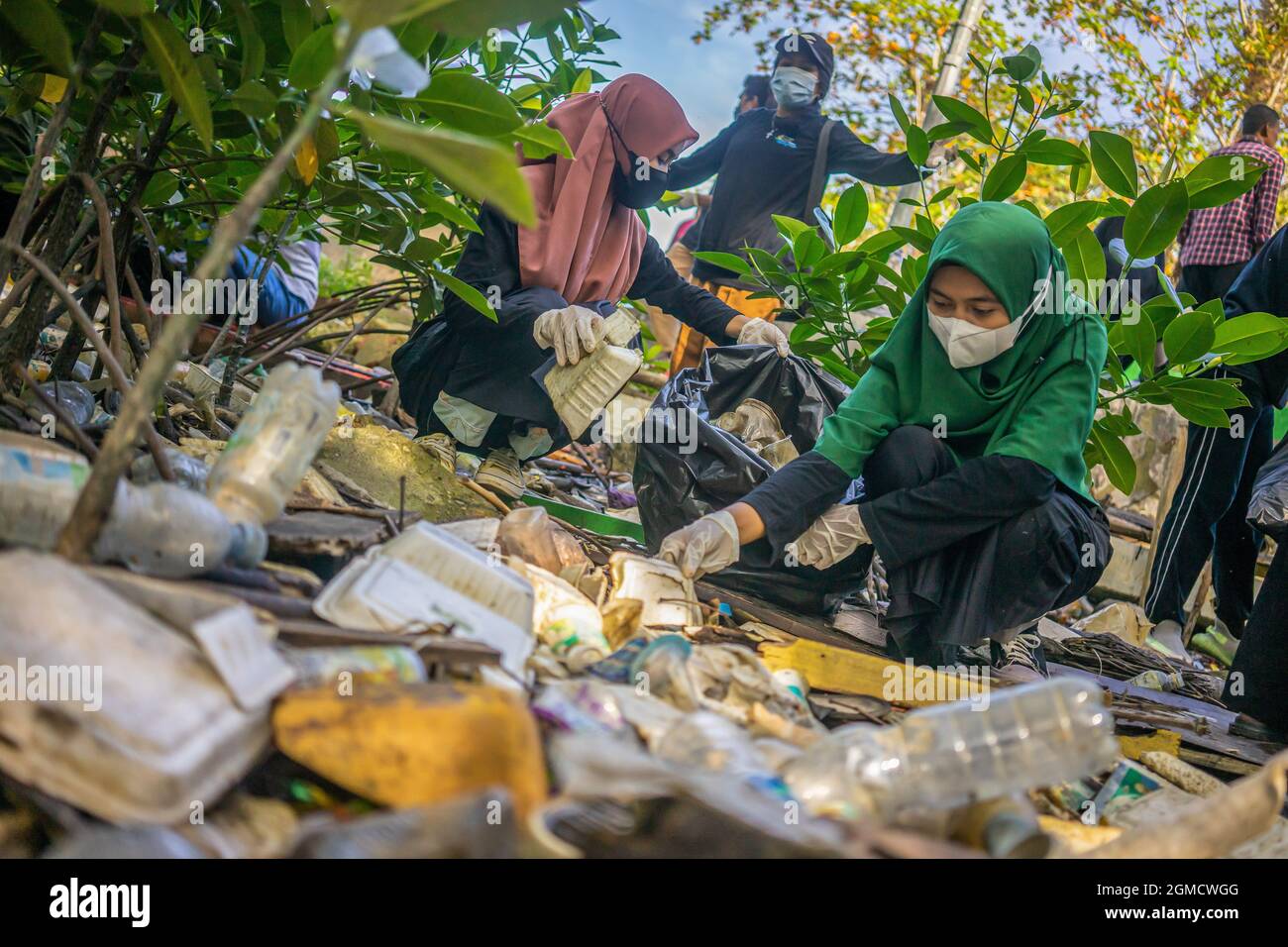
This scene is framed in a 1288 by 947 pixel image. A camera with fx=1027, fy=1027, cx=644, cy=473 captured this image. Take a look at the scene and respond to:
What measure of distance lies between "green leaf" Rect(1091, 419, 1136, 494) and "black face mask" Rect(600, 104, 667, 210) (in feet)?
5.45

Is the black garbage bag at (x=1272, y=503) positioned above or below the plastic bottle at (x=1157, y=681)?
above

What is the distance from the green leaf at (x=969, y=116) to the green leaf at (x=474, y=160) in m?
2.15

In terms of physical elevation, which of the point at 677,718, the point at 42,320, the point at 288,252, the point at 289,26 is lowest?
the point at 677,718

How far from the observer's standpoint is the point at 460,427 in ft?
11.6

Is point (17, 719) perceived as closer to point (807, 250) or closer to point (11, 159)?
point (11, 159)

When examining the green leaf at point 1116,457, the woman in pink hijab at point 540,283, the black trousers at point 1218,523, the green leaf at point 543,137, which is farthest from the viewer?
the black trousers at point 1218,523

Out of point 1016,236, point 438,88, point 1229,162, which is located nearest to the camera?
point 438,88

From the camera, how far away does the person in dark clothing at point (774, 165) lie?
4.79 metres

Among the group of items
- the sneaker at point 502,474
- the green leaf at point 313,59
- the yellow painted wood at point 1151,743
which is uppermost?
the green leaf at point 313,59

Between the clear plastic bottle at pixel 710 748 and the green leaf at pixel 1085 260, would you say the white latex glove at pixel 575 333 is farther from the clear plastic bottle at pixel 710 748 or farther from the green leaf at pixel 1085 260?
the clear plastic bottle at pixel 710 748

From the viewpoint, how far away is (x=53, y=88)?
2086 millimetres

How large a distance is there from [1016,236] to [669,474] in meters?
1.07

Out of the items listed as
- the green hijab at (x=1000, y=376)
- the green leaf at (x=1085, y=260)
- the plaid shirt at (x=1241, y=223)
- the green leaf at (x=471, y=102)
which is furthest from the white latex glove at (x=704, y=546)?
the plaid shirt at (x=1241, y=223)
